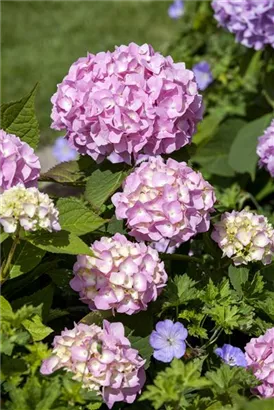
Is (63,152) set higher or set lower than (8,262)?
lower

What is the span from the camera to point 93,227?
1.76 meters

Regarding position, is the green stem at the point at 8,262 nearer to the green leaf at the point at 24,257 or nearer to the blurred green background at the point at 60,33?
the green leaf at the point at 24,257

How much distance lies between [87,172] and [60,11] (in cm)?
414

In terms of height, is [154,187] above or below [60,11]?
above

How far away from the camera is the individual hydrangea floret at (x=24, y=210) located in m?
1.55

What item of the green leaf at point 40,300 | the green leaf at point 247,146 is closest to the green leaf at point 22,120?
the green leaf at point 40,300

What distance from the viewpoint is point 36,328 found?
1.75 meters

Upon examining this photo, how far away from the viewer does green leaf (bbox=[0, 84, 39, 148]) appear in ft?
6.49

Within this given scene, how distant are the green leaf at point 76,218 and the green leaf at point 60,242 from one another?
44 mm

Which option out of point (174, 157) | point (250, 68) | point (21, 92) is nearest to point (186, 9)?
point (21, 92)

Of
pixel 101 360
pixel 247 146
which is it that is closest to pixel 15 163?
pixel 101 360

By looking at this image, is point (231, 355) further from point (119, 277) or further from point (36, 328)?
point (36, 328)

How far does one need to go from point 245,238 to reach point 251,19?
4.05ft

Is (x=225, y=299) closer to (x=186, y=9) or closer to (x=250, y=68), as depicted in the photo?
(x=250, y=68)
